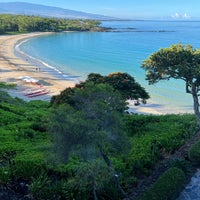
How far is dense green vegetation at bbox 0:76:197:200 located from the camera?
9562 millimetres

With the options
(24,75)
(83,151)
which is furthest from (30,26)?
(83,151)

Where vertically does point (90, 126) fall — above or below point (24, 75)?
above

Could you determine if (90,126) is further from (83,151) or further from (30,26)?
(30,26)

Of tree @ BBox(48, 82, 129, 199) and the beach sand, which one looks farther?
the beach sand

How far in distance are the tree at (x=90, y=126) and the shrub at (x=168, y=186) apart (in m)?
1.44

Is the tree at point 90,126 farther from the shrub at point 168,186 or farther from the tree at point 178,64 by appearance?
the tree at point 178,64

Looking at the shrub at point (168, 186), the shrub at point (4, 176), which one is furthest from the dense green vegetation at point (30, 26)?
the shrub at point (168, 186)

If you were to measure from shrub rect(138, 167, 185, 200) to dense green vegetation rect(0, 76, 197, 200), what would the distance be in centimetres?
98

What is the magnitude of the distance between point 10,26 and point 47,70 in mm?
70017

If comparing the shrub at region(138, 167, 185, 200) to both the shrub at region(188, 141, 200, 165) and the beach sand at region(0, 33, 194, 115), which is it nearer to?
the shrub at region(188, 141, 200, 165)

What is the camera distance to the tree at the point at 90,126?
9430 mm

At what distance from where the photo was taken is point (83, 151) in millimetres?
9688

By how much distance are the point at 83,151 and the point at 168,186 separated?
3.72 metres

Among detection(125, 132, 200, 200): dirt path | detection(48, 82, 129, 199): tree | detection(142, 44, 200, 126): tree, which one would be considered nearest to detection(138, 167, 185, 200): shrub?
detection(125, 132, 200, 200): dirt path
